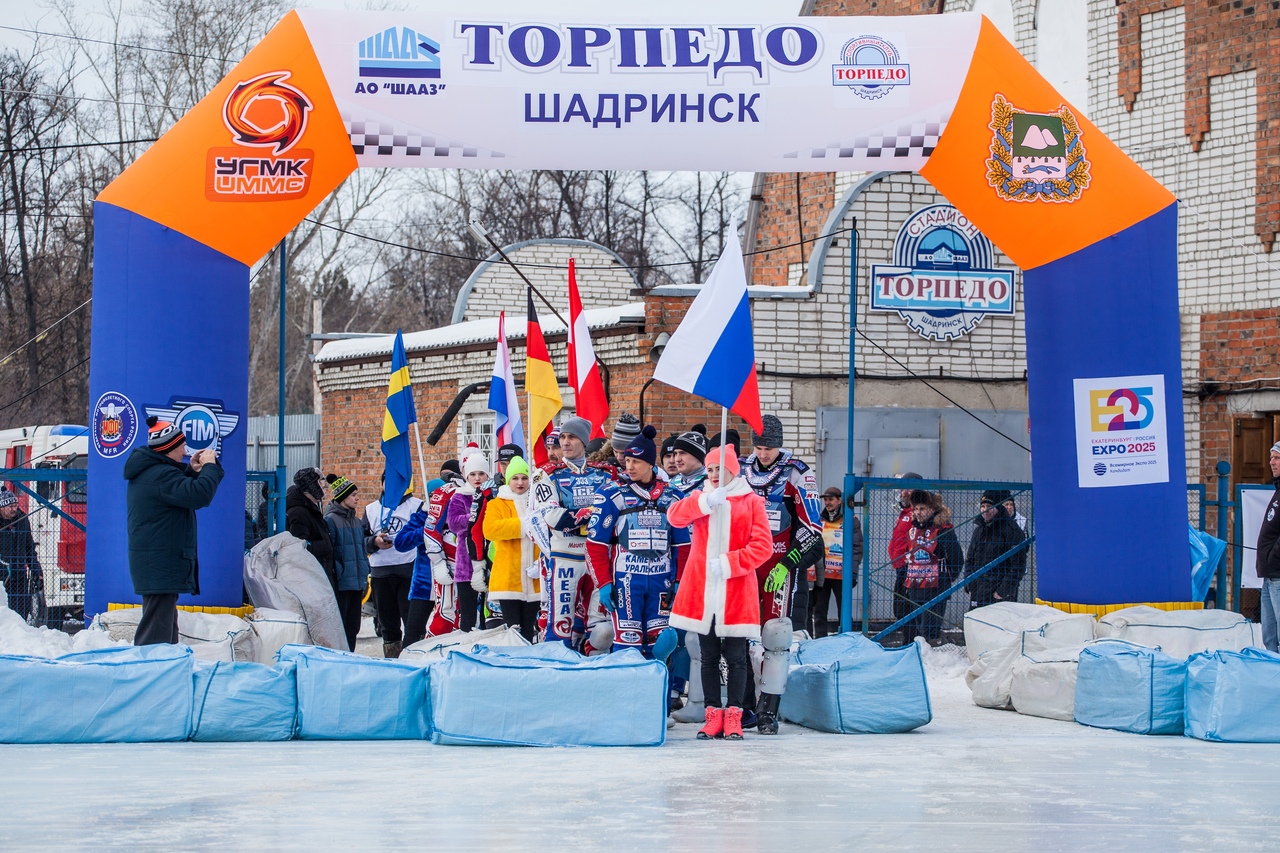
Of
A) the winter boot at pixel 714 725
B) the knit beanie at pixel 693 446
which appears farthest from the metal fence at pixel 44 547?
the winter boot at pixel 714 725

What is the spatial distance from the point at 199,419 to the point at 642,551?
10.8 feet

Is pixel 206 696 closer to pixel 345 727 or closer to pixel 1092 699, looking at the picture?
pixel 345 727

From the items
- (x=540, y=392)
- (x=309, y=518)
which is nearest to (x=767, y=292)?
(x=540, y=392)

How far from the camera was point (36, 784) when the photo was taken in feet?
20.0

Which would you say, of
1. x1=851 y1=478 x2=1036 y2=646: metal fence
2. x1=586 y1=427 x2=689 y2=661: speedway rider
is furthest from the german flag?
x1=586 y1=427 x2=689 y2=661: speedway rider

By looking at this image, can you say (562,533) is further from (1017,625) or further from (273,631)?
(1017,625)

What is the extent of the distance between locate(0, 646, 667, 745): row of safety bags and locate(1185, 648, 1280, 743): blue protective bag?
3.00 metres

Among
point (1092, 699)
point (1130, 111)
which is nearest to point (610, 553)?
point (1092, 699)

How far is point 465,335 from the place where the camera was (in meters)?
17.9

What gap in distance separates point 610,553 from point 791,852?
12.7 feet

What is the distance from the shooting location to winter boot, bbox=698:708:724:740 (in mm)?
7820

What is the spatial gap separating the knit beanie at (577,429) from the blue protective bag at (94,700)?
9.38 feet

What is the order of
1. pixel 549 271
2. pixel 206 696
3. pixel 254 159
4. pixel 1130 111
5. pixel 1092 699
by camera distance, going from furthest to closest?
pixel 549 271
pixel 1130 111
pixel 254 159
pixel 1092 699
pixel 206 696

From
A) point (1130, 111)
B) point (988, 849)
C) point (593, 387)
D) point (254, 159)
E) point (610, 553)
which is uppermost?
point (1130, 111)
